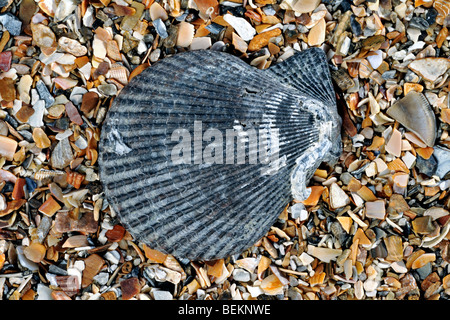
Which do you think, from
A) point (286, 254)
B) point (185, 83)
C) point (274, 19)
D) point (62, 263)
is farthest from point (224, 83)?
point (62, 263)

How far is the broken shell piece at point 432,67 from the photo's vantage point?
1.37m

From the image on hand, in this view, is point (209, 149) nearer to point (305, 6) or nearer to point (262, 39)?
point (262, 39)

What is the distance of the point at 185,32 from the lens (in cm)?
136

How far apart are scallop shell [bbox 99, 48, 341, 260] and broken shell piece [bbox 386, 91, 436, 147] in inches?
7.6

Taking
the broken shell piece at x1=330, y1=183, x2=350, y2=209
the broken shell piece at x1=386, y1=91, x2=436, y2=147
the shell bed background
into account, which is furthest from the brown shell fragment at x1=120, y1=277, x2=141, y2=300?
the broken shell piece at x1=386, y1=91, x2=436, y2=147

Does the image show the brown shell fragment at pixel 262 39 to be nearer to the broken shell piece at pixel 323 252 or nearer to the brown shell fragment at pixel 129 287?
the broken shell piece at pixel 323 252

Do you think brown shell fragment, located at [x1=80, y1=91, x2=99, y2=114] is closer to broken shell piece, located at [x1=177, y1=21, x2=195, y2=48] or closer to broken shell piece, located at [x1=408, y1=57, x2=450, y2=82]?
broken shell piece, located at [x1=177, y1=21, x2=195, y2=48]

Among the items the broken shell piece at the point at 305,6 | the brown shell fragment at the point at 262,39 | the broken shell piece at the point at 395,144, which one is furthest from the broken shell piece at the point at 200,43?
the broken shell piece at the point at 395,144

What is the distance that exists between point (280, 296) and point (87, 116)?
705 mm

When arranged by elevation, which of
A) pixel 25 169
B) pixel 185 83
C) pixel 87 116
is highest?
pixel 185 83

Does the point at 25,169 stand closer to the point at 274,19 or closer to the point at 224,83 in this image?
the point at 224,83

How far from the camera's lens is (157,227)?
1.28 meters

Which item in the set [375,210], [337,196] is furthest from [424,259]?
[337,196]

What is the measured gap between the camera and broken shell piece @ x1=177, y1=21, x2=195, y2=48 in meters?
1.36
